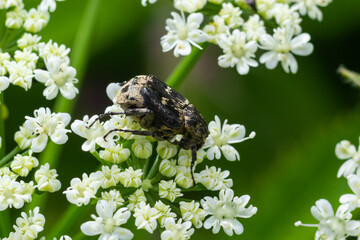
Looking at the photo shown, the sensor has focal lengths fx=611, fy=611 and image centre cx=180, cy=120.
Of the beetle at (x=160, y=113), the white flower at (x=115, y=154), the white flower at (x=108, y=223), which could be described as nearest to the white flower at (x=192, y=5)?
the beetle at (x=160, y=113)

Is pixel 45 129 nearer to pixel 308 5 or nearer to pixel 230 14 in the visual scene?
pixel 230 14

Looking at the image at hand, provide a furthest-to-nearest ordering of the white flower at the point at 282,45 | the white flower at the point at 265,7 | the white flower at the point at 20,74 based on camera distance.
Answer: the white flower at the point at 265,7 → the white flower at the point at 282,45 → the white flower at the point at 20,74

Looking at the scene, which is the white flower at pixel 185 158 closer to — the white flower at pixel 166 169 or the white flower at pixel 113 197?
the white flower at pixel 166 169

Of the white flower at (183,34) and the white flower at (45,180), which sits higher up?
the white flower at (183,34)

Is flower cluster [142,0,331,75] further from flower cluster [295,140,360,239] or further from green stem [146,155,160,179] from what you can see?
flower cluster [295,140,360,239]

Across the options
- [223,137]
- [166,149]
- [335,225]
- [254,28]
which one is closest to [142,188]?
[166,149]

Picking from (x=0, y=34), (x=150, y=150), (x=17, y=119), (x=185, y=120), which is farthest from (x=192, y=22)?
(x=17, y=119)

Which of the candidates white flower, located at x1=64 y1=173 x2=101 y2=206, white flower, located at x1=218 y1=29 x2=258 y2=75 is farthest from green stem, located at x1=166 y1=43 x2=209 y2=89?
white flower, located at x1=64 y1=173 x2=101 y2=206
